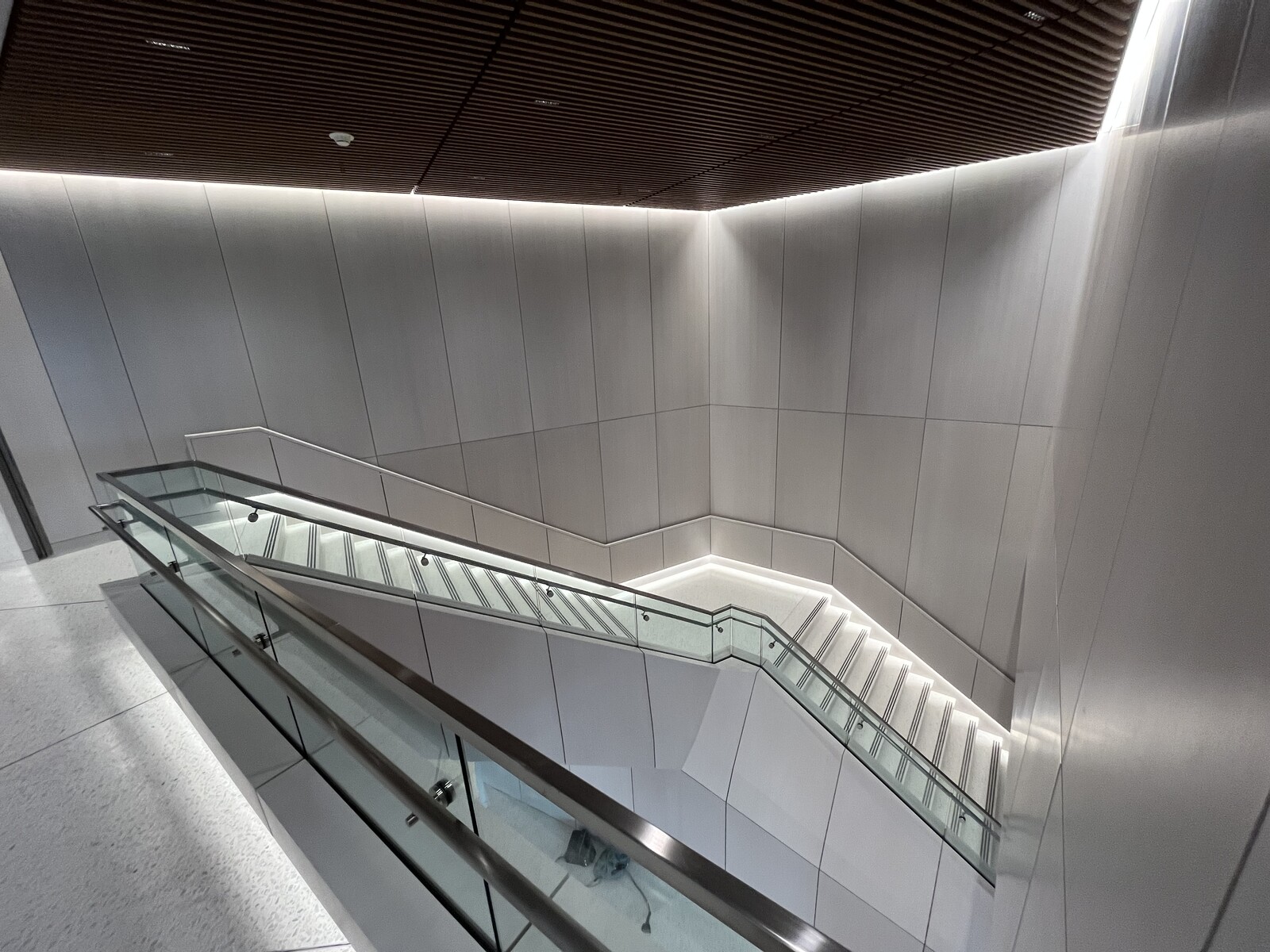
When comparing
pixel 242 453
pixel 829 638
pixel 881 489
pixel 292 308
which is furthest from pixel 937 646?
pixel 292 308

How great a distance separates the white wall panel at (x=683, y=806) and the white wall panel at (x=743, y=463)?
5.26 meters

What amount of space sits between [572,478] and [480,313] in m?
3.16

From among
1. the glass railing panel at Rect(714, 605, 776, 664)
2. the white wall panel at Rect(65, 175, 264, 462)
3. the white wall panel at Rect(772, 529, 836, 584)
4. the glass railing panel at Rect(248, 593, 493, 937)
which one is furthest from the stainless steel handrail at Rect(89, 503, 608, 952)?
the white wall panel at Rect(772, 529, 836, 584)

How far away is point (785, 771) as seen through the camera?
237 inches

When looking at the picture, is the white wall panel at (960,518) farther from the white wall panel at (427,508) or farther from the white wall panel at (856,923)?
the white wall panel at (427,508)

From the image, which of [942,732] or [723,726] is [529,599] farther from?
[942,732]

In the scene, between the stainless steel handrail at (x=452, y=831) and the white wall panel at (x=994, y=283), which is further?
the white wall panel at (x=994, y=283)

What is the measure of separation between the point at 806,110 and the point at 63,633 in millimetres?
7251

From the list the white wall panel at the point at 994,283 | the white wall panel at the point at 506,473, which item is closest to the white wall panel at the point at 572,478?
the white wall panel at the point at 506,473

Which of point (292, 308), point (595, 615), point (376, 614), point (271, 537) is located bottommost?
point (595, 615)

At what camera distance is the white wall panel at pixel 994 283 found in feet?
20.8

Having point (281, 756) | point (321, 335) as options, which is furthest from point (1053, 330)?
point (321, 335)

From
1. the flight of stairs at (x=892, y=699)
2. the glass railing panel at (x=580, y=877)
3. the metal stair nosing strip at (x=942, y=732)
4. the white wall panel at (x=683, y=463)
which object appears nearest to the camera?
the glass railing panel at (x=580, y=877)

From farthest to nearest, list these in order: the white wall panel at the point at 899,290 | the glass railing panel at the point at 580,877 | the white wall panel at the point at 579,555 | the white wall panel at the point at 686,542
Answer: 1. the white wall panel at the point at 686,542
2. the white wall panel at the point at 579,555
3. the white wall panel at the point at 899,290
4. the glass railing panel at the point at 580,877
